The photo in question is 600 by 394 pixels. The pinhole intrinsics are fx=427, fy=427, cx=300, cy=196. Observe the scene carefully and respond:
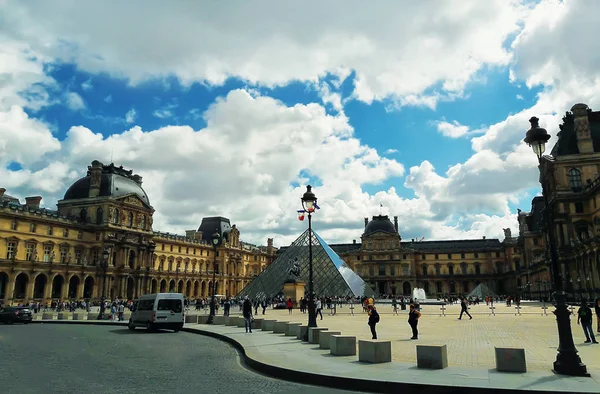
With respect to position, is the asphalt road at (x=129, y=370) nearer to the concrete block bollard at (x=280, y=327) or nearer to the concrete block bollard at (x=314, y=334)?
the concrete block bollard at (x=314, y=334)

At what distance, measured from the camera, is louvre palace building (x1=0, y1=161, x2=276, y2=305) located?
4897 centimetres

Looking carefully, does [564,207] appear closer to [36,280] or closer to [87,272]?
[87,272]

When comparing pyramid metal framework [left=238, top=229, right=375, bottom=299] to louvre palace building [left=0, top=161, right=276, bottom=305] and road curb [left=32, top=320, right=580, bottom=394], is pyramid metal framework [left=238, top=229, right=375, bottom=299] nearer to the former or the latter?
louvre palace building [left=0, top=161, right=276, bottom=305]

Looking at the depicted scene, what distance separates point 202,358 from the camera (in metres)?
11.4

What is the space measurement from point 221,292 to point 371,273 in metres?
31.2

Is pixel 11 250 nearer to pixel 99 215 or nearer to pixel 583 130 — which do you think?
pixel 99 215

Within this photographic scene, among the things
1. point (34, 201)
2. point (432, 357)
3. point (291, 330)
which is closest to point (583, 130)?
point (291, 330)

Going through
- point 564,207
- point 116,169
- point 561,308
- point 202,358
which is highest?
point 116,169

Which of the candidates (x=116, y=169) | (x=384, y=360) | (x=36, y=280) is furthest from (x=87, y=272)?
(x=384, y=360)

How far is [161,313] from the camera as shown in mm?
19359

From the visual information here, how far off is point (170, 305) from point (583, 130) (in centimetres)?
4696

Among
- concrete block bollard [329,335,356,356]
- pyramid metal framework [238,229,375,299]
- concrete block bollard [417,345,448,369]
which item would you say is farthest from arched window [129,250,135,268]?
concrete block bollard [417,345,448,369]

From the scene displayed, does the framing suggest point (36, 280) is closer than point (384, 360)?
No

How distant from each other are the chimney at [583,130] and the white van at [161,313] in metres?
46.1
